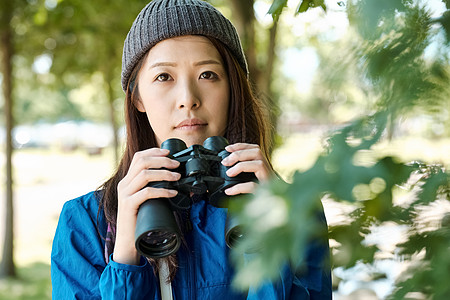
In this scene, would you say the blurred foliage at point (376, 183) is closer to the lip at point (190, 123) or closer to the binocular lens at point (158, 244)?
the binocular lens at point (158, 244)

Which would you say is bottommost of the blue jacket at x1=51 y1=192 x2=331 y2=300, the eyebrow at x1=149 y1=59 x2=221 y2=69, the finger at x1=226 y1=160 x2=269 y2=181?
the blue jacket at x1=51 y1=192 x2=331 y2=300

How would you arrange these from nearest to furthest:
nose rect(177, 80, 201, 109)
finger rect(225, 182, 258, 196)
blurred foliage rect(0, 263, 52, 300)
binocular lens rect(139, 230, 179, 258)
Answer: finger rect(225, 182, 258, 196) → binocular lens rect(139, 230, 179, 258) → nose rect(177, 80, 201, 109) → blurred foliage rect(0, 263, 52, 300)

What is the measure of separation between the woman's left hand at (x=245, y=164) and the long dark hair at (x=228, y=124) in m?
0.49

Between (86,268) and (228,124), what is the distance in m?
0.73

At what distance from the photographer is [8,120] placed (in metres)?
5.73

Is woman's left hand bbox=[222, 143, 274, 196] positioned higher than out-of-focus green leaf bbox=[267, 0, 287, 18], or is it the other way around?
out-of-focus green leaf bbox=[267, 0, 287, 18]

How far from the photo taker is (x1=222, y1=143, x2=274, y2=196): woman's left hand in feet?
3.96

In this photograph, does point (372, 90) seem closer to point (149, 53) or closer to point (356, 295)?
point (356, 295)

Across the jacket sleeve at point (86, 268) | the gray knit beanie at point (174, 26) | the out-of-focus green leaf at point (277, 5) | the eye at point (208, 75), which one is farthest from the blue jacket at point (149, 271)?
the out-of-focus green leaf at point (277, 5)

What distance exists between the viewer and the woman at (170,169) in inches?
54.7

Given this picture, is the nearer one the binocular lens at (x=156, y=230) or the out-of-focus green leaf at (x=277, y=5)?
the out-of-focus green leaf at (x=277, y=5)

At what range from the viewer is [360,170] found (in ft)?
1.47

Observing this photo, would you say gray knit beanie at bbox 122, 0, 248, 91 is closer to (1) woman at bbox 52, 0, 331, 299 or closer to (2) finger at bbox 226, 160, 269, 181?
(1) woman at bbox 52, 0, 331, 299

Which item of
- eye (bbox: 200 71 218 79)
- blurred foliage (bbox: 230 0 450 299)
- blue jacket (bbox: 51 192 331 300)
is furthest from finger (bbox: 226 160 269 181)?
blurred foliage (bbox: 230 0 450 299)
